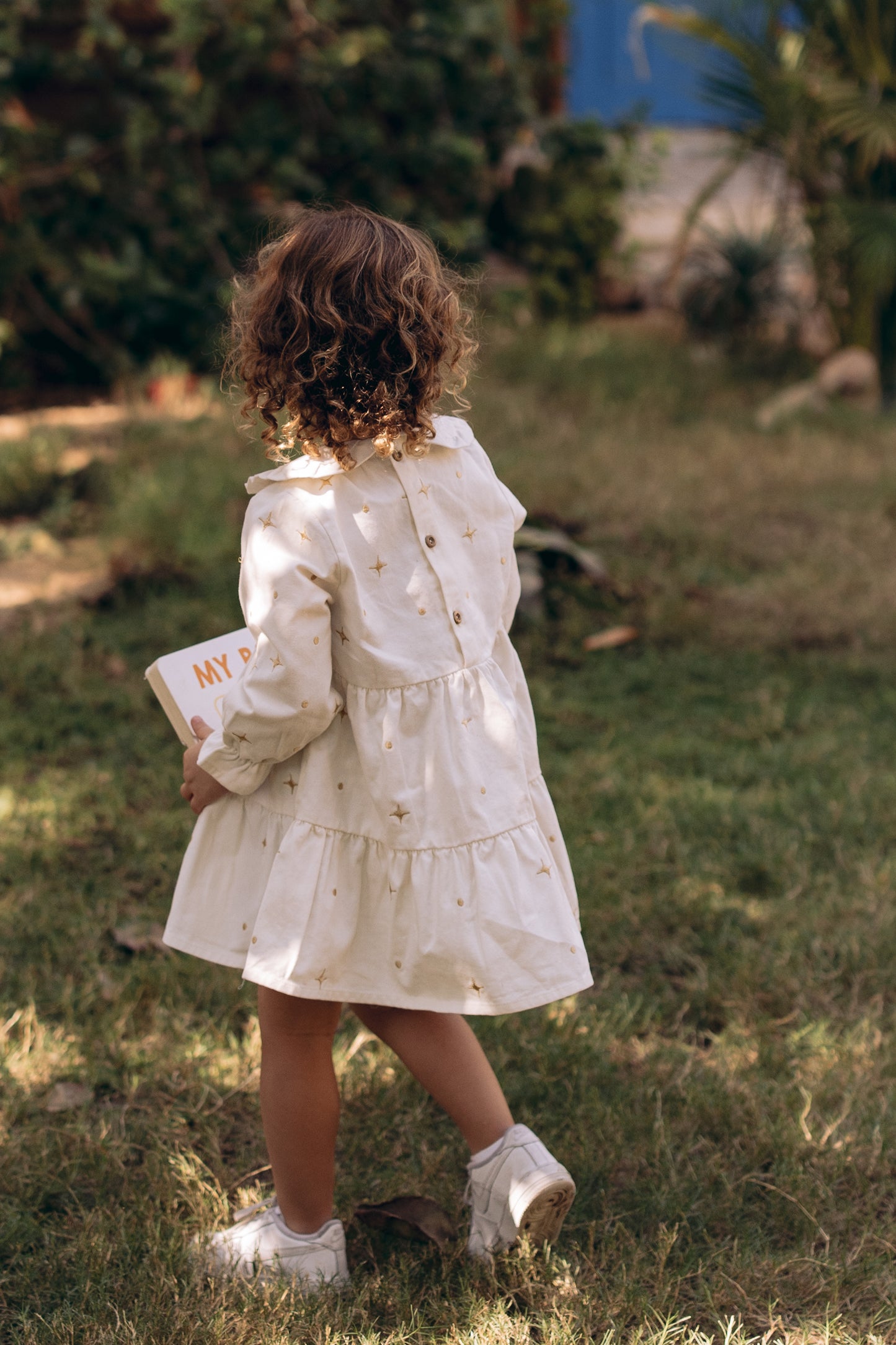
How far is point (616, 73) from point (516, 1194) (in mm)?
11883

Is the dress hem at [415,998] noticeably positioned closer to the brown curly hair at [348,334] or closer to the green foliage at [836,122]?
the brown curly hair at [348,334]

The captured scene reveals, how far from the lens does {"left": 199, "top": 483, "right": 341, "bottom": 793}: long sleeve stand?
164 cm

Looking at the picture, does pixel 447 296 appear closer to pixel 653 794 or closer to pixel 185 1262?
pixel 185 1262

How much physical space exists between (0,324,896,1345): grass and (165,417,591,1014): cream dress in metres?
0.49

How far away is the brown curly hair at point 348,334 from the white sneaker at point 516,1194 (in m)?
1.00

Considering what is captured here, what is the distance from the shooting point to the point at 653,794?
3381mm

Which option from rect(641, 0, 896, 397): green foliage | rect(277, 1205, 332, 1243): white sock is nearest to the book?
rect(277, 1205, 332, 1243): white sock

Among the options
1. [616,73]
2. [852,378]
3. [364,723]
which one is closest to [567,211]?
[852,378]

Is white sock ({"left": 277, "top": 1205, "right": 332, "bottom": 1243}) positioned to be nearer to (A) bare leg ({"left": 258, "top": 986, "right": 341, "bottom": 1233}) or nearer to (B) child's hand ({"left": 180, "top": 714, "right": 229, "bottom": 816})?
(A) bare leg ({"left": 258, "top": 986, "right": 341, "bottom": 1233})

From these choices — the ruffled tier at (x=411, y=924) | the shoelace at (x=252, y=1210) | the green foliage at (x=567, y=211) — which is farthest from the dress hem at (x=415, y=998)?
the green foliage at (x=567, y=211)

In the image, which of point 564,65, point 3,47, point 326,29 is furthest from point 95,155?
point 564,65

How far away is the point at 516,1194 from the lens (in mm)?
1820

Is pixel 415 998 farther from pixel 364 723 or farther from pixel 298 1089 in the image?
pixel 364 723

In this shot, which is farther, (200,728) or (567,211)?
(567,211)
